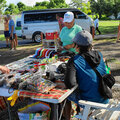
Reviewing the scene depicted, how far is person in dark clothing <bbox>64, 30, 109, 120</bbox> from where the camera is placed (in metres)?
2.06

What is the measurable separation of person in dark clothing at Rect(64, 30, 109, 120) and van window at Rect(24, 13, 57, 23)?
1021 centimetres

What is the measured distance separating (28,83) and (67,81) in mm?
493

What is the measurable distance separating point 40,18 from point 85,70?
10.6 metres

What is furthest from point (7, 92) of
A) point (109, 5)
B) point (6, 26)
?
point (109, 5)

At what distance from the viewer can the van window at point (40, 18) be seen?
12.0 meters

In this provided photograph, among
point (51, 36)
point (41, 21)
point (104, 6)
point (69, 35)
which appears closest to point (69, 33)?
point (69, 35)

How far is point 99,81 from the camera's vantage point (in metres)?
2.16

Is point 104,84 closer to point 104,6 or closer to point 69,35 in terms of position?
point 69,35

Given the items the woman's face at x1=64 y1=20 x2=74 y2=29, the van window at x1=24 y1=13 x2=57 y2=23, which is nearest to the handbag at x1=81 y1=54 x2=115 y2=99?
the woman's face at x1=64 y1=20 x2=74 y2=29

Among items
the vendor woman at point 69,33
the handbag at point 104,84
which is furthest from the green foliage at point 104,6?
the handbag at point 104,84

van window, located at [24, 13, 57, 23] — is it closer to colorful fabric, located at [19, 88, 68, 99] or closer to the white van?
the white van

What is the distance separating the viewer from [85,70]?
210 centimetres

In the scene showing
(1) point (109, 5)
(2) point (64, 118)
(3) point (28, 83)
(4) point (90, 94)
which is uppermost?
(1) point (109, 5)

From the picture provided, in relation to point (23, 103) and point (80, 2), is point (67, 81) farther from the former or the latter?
point (80, 2)
